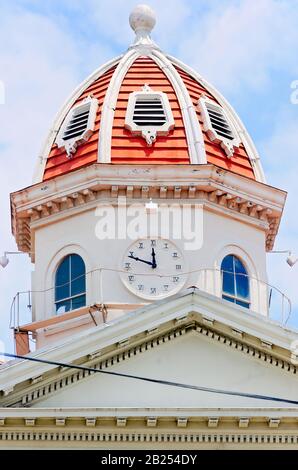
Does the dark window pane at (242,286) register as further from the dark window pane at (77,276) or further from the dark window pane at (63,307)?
the dark window pane at (63,307)

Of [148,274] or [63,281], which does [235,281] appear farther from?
[63,281]

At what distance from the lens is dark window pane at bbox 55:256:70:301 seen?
1598 inches

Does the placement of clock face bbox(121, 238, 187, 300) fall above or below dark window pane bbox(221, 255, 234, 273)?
below

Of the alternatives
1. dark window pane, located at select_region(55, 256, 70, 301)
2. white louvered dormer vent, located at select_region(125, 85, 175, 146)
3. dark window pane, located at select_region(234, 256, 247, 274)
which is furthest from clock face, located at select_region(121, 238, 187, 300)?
white louvered dormer vent, located at select_region(125, 85, 175, 146)

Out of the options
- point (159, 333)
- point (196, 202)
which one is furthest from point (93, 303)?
point (159, 333)

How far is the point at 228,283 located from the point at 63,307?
396cm

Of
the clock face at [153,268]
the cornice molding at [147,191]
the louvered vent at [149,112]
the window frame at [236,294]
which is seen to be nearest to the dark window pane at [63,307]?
the clock face at [153,268]

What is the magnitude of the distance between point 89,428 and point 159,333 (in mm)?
2389

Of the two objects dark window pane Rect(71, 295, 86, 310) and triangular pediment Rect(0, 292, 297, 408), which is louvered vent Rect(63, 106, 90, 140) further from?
triangular pediment Rect(0, 292, 297, 408)

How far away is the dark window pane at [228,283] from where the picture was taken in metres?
40.6

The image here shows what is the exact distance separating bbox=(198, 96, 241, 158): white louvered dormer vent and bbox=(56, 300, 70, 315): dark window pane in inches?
226

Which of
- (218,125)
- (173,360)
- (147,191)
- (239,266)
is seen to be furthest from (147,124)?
(173,360)

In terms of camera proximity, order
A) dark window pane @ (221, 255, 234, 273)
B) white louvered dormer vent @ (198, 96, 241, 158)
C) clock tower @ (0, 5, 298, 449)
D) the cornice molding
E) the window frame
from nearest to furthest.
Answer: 1. clock tower @ (0, 5, 298, 449)
2. the window frame
3. the cornice molding
4. dark window pane @ (221, 255, 234, 273)
5. white louvered dormer vent @ (198, 96, 241, 158)

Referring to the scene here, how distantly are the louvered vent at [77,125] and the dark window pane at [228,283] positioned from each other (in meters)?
5.35
